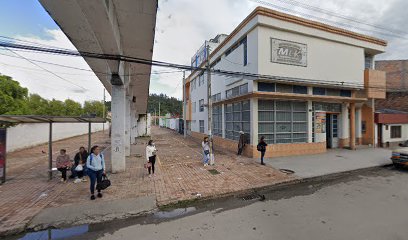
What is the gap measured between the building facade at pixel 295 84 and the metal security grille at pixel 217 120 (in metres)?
0.85

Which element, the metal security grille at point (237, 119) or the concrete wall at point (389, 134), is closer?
the metal security grille at point (237, 119)

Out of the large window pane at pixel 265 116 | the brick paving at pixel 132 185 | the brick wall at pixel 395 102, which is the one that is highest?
the brick wall at pixel 395 102

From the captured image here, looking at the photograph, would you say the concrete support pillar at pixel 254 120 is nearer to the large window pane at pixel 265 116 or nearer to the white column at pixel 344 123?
the large window pane at pixel 265 116

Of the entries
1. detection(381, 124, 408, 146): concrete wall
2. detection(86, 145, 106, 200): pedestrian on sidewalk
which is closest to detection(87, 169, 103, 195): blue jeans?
detection(86, 145, 106, 200): pedestrian on sidewalk

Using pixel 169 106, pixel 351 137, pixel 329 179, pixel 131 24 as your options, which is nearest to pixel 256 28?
pixel 131 24

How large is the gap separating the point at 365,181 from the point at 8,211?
1213 centimetres

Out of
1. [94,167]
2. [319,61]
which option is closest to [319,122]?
[319,61]

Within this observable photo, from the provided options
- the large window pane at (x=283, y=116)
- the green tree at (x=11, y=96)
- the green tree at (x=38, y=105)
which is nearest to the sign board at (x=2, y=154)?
the green tree at (x=11, y=96)

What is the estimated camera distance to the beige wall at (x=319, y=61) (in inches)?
464

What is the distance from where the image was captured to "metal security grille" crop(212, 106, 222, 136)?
58.1 ft

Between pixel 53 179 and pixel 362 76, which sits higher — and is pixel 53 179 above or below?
below

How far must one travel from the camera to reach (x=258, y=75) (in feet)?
37.2

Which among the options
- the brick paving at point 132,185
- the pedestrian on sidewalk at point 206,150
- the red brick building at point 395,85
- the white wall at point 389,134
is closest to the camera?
the brick paving at point 132,185

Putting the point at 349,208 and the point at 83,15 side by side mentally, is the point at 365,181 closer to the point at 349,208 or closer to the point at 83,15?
the point at 349,208
